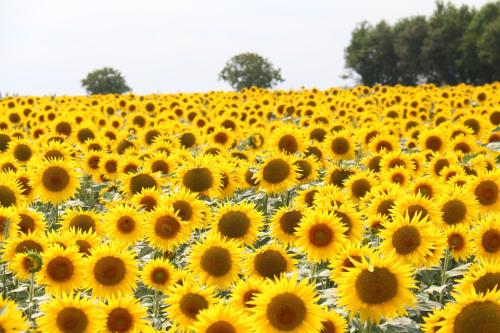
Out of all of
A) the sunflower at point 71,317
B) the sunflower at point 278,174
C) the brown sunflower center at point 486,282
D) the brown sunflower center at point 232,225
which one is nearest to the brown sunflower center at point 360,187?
the sunflower at point 278,174

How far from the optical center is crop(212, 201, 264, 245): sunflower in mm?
7902

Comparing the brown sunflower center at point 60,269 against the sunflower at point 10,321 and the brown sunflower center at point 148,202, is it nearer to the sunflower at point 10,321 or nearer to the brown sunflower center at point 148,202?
the sunflower at point 10,321

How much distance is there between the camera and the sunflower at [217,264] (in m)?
6.92

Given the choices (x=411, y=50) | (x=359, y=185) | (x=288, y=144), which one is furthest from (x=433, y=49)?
(x=359, y=185)

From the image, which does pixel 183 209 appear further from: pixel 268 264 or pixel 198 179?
pixel 268 264

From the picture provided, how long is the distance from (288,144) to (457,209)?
459 centimetres

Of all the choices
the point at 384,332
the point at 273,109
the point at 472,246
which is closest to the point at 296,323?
the point at 384,332

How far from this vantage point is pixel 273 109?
24562 mm

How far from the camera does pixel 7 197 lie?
960 centimetres

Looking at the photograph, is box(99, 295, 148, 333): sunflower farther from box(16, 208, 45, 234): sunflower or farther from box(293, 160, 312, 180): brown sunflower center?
box(293, 160, 312, 180): brown sunflower center

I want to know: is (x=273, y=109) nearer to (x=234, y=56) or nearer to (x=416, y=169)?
(x=416, y=169)

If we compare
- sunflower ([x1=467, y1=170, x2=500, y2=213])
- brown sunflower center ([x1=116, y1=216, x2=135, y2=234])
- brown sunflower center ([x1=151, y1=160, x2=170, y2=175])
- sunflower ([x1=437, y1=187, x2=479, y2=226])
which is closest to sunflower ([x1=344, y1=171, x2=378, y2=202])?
sunflower ([x1=467, y1=170, x2=500, y2=213])

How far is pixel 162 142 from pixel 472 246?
24.5 feet

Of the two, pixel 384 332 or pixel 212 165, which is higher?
pixel 212 165
